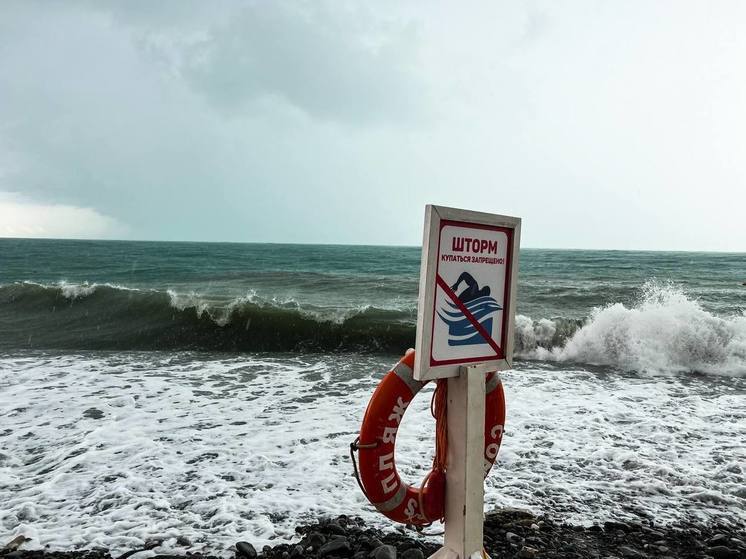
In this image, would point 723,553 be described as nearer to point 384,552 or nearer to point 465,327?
point 384,552

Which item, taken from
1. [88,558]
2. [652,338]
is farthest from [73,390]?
[652,338]

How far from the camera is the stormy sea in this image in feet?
11.0

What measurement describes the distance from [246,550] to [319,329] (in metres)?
8.50

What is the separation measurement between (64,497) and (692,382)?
7.69 m

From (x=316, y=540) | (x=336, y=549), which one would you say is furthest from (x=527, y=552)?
(x=316, y=540)

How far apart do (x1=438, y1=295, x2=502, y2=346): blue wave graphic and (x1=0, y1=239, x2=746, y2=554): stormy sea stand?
1869 mm

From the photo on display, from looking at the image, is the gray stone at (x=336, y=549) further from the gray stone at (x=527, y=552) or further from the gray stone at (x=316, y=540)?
the gray stone at (x=527, y=552)

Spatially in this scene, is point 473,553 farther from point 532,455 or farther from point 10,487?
point 10,487

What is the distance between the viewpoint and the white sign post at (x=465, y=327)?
1813 mm

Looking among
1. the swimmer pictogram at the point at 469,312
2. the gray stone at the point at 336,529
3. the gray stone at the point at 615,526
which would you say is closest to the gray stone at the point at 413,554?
the gray stone at the point at 336,529

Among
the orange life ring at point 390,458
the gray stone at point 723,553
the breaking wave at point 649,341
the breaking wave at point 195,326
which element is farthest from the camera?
the breaking wave at point 195,326

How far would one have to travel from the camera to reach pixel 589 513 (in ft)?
10.9

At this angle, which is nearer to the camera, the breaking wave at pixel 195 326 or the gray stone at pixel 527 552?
the gray stone at pixel 527 552

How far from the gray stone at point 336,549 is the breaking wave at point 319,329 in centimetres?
674
